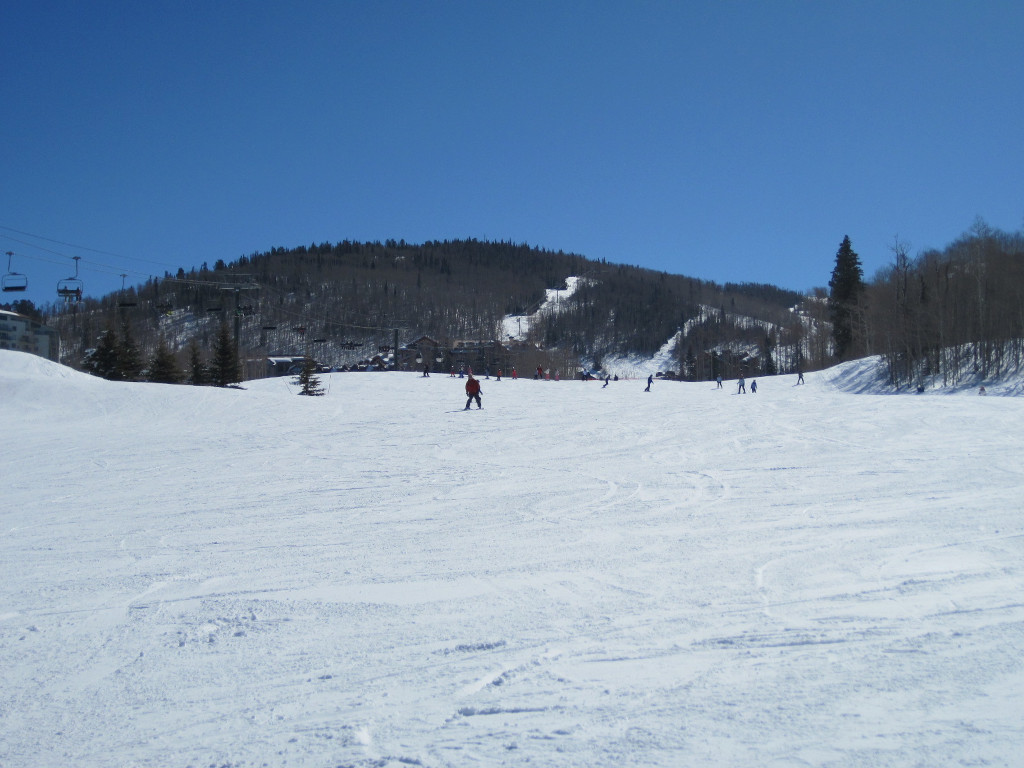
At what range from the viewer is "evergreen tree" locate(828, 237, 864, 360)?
7325cm

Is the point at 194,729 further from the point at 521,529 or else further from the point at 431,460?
the point at 431,460

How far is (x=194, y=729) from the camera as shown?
3.92m

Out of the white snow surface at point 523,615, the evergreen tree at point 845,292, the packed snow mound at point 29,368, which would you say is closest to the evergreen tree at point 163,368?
the packed snow mound at point 29,368

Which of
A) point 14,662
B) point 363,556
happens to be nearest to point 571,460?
point 363,556

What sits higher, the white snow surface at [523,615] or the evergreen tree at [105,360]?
the evergreen tree at [105,360]

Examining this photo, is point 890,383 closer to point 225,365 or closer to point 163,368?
point 225,365

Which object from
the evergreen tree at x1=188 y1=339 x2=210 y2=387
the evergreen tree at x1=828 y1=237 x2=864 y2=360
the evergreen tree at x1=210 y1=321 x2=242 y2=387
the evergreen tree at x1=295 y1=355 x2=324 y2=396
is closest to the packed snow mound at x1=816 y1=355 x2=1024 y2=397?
the evergreen tree at x1=828 y1=237 x2=864 y2=360

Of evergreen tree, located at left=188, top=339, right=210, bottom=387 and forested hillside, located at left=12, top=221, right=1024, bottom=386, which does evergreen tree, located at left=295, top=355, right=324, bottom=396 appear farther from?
evergreen tree, located at left=188, top=339, right=210, bottom=387

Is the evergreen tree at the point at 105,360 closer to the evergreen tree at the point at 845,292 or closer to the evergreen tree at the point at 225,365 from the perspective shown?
the evergreen tree at the point at 225,365

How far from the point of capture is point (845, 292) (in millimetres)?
74000

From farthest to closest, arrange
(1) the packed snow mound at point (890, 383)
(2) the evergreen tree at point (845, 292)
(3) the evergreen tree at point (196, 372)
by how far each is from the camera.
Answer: (2) the evergreen tree at point (845, 292) < (3) the evergreen tree at point (196, 372) < (1) the packed snow mound at point (890, 383)

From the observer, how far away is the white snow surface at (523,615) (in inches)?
148

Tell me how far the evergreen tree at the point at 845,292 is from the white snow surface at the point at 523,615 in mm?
64779

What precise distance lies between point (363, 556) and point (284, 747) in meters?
4.07
